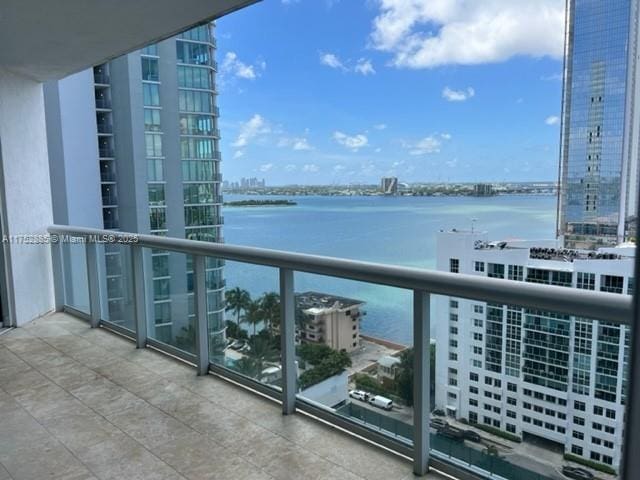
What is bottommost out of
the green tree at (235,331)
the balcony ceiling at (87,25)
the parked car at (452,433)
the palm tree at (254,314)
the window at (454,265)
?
the parked car at (452,433)

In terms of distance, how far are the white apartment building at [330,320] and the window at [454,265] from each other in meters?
0.51

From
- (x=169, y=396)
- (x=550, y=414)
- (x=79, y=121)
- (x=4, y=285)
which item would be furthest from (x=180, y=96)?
(x=550, y=414)

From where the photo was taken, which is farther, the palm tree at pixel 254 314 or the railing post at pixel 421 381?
the palm tree at pixel 254 314

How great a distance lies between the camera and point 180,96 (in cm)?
675

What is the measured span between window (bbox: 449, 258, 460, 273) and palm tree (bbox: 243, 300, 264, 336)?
137 cm

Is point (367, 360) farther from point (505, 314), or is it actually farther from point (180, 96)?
point (180, 96)

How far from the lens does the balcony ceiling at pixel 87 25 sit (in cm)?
284

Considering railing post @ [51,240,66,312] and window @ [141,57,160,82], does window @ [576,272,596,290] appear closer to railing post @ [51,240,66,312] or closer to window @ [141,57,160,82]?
railing post @ [51,240,66,312]

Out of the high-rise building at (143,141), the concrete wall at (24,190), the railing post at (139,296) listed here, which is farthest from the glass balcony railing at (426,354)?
the concrete wall at (24,190)

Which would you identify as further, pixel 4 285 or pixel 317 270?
pixel 4 285

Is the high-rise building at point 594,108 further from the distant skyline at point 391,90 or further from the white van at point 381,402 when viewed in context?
the white van at point 381,402

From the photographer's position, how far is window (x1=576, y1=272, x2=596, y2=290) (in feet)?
5.58

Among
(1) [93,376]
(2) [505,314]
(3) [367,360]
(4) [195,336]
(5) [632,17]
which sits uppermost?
(5) [632,17]

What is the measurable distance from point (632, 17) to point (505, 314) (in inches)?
74.8
